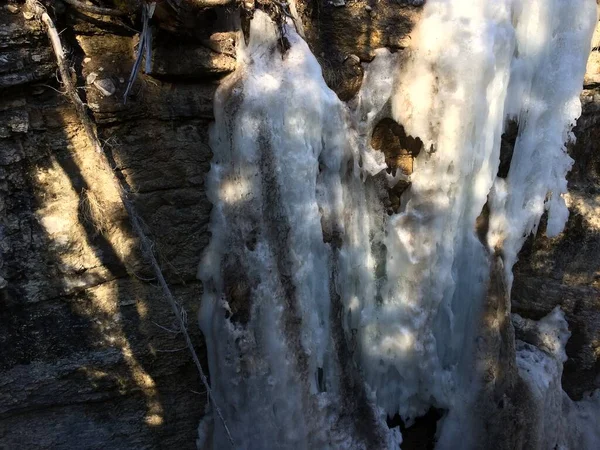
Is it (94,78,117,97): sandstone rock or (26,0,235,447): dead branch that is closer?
(26,0,235,447): dead branch

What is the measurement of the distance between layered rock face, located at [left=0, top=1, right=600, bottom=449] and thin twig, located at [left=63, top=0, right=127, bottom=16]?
0.16ft

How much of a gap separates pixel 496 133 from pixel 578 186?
40.9 inches

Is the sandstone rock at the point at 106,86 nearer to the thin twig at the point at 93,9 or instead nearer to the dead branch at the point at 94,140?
the dead branch at the point at 94,140

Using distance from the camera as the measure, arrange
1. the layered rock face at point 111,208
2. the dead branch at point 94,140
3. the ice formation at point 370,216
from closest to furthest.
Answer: the dead branch at point 94,140, the layered rock face at point 111,208, the ice formation at point 370,216

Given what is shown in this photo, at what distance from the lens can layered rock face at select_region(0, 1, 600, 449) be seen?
2.10m

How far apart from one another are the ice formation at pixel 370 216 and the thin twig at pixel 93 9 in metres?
0.54

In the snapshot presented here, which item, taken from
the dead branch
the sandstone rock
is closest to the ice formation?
the dead branch

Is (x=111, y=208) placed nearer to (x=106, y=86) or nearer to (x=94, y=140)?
(x=94, y=140)

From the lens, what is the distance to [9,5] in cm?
193

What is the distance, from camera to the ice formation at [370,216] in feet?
7.68

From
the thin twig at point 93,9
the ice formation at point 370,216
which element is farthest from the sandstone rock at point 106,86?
the ice formation at point 370,216

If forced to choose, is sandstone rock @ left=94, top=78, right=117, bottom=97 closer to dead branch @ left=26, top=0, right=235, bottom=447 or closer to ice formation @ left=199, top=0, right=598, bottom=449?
dead branch @ left=26, top=0, right=235, bottom=447

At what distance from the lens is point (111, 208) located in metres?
2.30

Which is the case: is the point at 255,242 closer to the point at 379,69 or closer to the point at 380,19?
the point at 379,69
